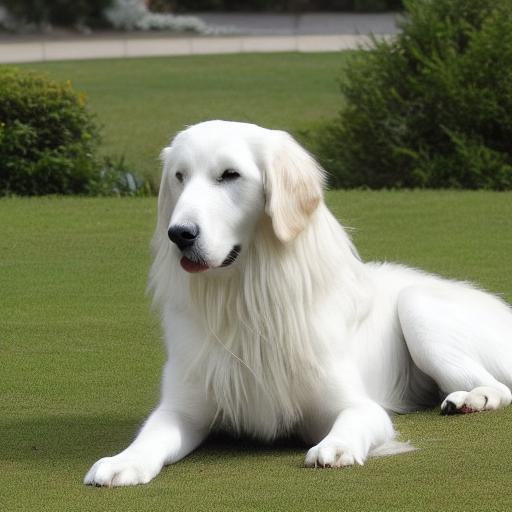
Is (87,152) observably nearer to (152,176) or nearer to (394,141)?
(152,176)

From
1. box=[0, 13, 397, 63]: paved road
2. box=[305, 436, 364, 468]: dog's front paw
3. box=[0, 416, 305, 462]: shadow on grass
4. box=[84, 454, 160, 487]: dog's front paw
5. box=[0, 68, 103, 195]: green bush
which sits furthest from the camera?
box=[0, 13, 397, 63]: paved road

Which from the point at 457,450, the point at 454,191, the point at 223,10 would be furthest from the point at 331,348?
the point at 223,10

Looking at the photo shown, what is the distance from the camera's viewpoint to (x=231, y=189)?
6.03m

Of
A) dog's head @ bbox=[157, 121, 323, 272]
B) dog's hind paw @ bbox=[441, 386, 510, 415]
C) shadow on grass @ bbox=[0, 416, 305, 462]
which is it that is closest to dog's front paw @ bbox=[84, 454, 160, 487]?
shadow on grass @ bbox=[0, 416, 305, 462]

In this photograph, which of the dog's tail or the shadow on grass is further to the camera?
the shadow on grass

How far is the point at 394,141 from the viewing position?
683 inches

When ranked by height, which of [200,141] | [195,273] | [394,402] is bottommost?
[394,402]

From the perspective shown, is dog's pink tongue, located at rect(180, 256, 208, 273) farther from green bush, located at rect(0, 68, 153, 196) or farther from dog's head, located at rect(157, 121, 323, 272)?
green bush, located at rect(0, 68, 153, 196)

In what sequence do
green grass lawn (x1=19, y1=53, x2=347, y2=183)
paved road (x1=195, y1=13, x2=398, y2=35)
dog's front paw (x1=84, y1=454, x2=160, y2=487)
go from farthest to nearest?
paved road (x1=195, y1=13, x2=398, y2=35), green grass lawn (x1=19, y1=53, x2=347, y2=183), dog's front paw (x1=84, y1=454, x2=160, y2=487)

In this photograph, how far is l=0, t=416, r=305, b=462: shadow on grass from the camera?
638 cm

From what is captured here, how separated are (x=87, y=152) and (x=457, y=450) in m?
10.6

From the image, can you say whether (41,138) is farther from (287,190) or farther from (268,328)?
(287,190)

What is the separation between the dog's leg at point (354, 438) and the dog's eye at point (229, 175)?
3.61 feet

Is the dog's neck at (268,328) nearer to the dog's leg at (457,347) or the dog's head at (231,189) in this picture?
the dog's head at (231,189)
